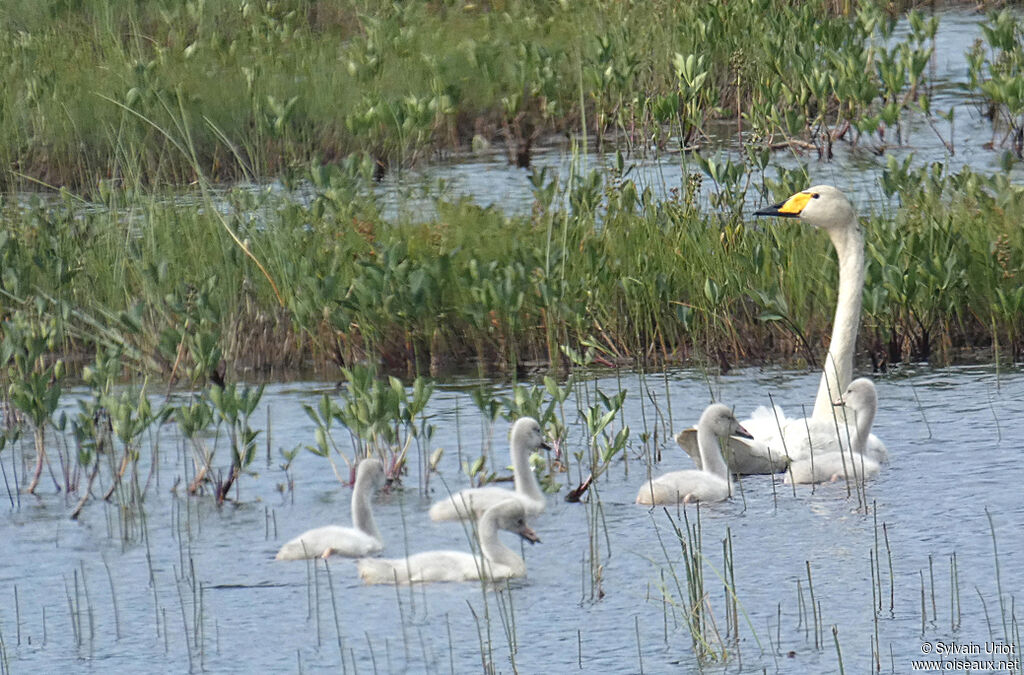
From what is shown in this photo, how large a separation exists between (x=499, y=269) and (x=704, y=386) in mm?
1379

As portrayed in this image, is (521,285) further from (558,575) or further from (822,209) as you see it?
(558,575)

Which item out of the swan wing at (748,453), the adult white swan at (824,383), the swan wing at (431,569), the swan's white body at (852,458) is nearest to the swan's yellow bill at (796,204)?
the adult white swan at (824,383)

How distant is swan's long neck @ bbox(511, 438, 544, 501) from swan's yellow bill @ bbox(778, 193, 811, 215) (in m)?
2.20

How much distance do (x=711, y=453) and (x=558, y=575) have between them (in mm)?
1303

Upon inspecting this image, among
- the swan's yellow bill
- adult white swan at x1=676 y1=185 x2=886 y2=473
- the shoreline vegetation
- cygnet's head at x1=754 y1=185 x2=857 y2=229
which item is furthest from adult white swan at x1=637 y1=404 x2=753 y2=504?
the swan's yellow bill

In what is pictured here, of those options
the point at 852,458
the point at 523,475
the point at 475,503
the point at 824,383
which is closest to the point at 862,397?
the point at 824,383

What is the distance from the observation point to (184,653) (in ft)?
20.6

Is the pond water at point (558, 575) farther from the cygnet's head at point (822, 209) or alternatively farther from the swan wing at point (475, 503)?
the cygnet's head at point (822, 209)

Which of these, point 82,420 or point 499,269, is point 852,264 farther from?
point 82,420

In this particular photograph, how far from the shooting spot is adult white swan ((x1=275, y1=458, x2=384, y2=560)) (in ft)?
23.7

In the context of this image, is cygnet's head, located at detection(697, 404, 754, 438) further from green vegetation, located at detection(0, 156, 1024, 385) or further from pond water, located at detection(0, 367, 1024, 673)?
green vegetation, located at detection(0, 156, 1024, 385)

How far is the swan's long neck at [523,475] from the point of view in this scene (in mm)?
7922

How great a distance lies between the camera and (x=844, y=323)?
918 centimetres

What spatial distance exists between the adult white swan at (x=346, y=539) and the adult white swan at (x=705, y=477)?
1126 mm
